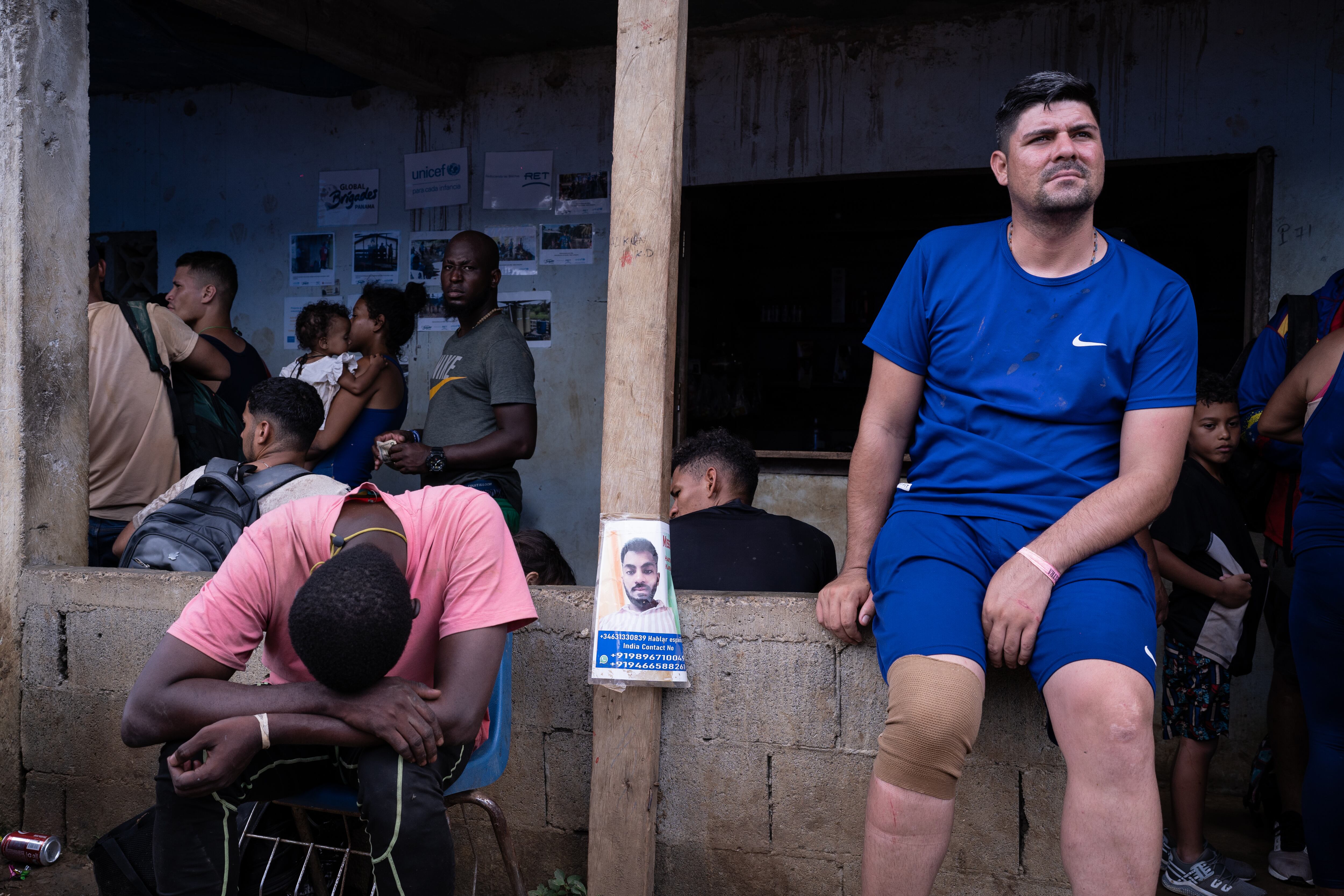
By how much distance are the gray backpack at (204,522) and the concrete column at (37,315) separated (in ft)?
1.30

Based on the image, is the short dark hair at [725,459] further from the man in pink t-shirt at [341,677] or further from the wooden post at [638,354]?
the man in pink t-shirt at [341,677]

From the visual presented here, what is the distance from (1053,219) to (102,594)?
3.04 meters

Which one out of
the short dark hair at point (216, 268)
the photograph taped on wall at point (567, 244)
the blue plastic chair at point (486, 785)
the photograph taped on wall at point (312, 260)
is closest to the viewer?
the blue plastic chair at point (486, 785)

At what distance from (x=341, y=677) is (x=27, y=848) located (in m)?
1.78

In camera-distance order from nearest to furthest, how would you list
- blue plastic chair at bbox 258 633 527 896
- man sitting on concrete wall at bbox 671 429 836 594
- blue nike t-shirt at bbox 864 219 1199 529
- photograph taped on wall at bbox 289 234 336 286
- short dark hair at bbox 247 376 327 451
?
1. blue nike t-shirt at bbox 864 219 1199 529
2. blue plastic chair at bbox 258 633 527 896
3. man sitting on concrete wall at bbox 671 429 836 594
4. short dark hair at bbox 247 376 327 451
5. photograph taped on wall at bbox 289 234 336 286

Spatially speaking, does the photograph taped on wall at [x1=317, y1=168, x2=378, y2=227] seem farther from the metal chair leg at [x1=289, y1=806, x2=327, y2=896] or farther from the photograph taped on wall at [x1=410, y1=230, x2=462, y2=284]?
the metal chair leg at [x1=289, y1=806, x2=327, y2=896]

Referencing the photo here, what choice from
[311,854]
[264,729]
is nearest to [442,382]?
[311,854]

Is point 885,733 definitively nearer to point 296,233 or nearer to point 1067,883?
point 1067,883

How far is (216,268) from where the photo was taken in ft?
15.3

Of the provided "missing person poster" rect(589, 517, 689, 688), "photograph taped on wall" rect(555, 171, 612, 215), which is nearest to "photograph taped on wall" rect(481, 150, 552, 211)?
"photograph taped on wall" rect(555, 171, 612, 215)

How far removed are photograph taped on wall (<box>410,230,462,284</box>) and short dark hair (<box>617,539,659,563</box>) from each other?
3184mm

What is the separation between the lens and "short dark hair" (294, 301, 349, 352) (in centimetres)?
505

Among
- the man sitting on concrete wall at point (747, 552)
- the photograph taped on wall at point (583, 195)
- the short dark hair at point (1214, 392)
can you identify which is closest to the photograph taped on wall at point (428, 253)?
the photograph taped on wall at point (583, 195)

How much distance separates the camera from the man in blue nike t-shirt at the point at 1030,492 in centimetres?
187
